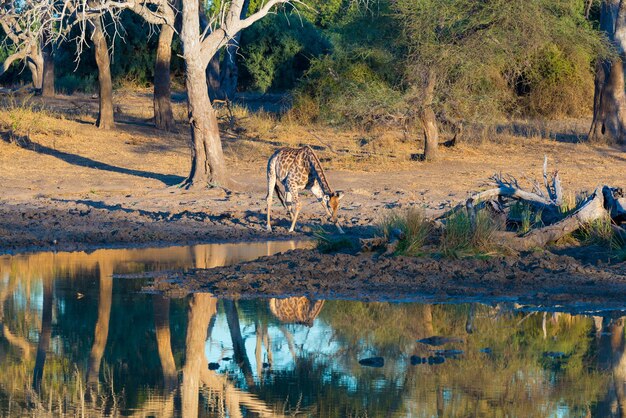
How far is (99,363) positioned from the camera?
8.53m

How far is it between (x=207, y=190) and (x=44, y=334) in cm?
1070

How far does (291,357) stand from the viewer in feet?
28.7

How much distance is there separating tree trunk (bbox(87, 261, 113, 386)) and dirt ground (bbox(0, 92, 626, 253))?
8.38 ft

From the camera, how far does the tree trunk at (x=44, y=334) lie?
320 inches

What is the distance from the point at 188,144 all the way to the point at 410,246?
14267mm

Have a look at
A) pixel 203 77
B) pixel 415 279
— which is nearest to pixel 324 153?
pixel 203 77

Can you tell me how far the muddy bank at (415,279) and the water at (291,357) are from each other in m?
0.46

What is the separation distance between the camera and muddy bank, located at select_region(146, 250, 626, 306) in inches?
441

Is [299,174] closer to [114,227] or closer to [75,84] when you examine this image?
[114,227]

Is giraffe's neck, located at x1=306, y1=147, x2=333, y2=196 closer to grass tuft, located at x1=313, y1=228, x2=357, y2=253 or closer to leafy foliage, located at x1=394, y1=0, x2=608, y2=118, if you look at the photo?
grass tuft, located at x1=313, y1=228, x2=357, y2=253

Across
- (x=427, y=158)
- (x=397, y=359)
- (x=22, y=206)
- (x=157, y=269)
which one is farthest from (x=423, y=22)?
(x=397, y=359)

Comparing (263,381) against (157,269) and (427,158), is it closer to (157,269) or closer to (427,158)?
(157,269)

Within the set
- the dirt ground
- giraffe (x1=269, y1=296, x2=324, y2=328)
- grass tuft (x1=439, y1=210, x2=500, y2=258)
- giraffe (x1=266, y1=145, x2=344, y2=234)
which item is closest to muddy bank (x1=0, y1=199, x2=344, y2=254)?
the dirt ground

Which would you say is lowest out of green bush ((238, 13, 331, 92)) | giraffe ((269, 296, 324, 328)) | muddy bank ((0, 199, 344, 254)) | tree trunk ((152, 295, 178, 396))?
muddy bank ((0, 199, 344, 254))
